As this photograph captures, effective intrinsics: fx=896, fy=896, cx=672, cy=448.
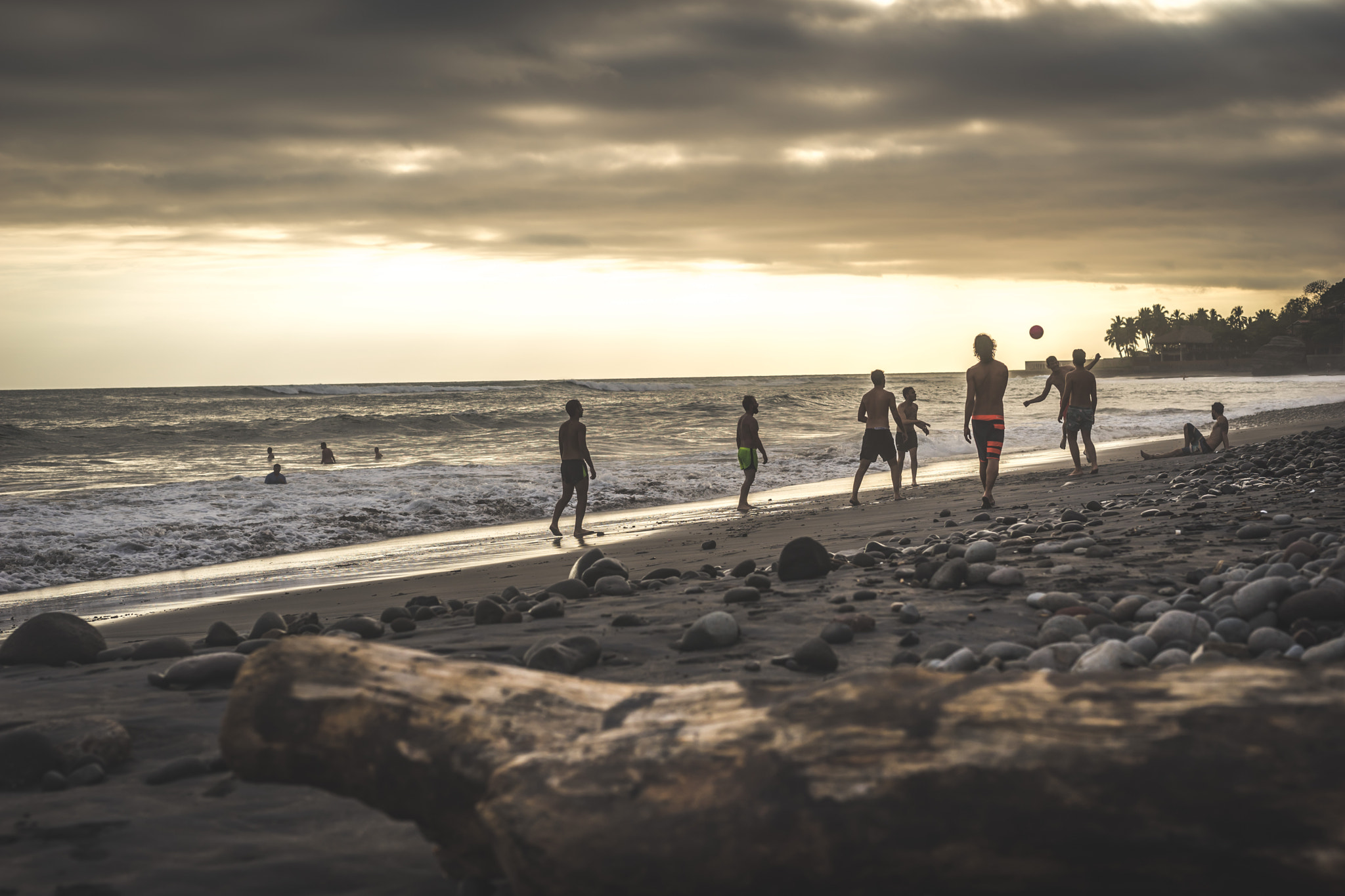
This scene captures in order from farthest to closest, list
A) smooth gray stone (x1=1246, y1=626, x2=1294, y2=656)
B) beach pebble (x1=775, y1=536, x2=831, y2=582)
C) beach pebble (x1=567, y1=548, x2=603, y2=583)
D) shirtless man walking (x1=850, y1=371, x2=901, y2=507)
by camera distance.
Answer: shirtless man walking (x1=850, y1=371, x2=901, y2=507), beach pebble (x1=567, y1=548, x2=603, y2=583), beach pebble (x1=775, y1=536, x2=831, y2=582), smooth gray stone (x1=1246, y1=626, x2=1294, y2=656)

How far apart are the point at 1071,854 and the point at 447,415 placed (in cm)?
4482

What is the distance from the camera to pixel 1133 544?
609cm

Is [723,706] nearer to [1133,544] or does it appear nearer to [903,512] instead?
[1133,544]

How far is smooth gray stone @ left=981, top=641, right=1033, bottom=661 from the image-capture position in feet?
11.5

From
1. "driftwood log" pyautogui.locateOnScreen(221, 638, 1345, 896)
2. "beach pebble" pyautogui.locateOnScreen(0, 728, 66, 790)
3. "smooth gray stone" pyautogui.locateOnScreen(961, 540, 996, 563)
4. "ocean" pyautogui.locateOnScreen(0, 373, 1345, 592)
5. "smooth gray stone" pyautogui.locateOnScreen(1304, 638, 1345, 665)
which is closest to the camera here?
"driftwood log" pyautogui.locateOnScreen(221, 638, 1345, 896)

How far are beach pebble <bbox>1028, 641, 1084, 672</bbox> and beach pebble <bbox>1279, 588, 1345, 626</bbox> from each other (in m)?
0.91

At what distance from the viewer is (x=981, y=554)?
5770mm

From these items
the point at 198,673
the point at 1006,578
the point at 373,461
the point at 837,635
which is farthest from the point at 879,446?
the point at 373,461

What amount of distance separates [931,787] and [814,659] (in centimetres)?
213

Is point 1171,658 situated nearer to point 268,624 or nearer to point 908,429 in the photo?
point 268,624

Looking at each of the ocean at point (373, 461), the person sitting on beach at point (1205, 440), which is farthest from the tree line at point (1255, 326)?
the person sitting on beach at point (1205, 440)

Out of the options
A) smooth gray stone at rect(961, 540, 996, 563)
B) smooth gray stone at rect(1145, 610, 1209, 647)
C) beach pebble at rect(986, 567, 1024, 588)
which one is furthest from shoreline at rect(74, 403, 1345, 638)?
smooth gray stone at rect(1145, 610, 1209, 647)

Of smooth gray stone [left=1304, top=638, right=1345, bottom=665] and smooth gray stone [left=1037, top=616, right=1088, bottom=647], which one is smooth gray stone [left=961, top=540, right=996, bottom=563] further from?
smooth gray stone [left=1304, top=638, right=1345, bottom=665]

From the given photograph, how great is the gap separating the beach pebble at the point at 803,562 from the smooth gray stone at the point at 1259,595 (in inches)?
103
